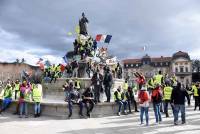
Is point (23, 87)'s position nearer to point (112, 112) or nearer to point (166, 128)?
point (112, 112)

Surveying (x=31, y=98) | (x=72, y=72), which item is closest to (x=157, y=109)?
(x=31, y=98)

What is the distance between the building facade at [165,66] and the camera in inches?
4483

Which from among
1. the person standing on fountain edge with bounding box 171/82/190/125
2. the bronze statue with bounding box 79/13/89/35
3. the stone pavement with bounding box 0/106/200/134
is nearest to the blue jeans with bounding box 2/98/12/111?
the stone pavement with bounding box 0/106/200/134

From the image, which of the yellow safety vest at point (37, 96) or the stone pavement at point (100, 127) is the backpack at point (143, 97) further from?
the yellow safety vest at point (37, 96)

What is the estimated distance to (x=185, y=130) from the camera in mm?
11258

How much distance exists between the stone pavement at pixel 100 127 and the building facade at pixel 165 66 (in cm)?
9703

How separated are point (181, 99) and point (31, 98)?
8.41 metres

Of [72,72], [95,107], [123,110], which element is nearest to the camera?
[95,107]

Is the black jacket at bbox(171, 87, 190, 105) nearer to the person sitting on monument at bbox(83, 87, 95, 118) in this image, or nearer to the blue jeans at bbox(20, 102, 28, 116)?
the person sitting on monument at bbox(83, 87, 95, 118)

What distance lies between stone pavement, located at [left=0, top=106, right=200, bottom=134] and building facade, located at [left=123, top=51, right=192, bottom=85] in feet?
318

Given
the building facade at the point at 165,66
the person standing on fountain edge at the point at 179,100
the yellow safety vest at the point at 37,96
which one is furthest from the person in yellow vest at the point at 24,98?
the building facade at the point at 165,66

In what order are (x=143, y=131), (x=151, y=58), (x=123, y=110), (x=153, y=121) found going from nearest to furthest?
(x=143, y=131) → (x=153, y=121) → (x=123, y=110) → (x=151, y=58)

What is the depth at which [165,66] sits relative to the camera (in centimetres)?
11906

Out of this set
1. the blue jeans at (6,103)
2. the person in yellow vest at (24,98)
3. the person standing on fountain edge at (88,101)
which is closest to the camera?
the person standing on fountain edge at (88,101)
